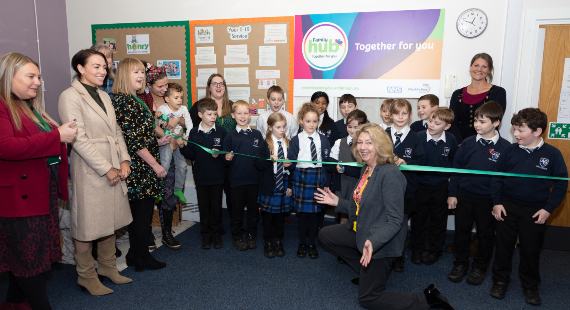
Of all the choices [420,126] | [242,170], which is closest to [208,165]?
[242,170]

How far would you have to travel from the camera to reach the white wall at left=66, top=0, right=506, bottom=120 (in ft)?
13.2

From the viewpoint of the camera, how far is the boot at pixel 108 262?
289 cm

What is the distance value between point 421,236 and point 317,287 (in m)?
1.24

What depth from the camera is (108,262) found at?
9.58ft

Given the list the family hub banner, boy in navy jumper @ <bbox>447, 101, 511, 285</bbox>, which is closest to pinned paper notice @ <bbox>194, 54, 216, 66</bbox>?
the family hub banner

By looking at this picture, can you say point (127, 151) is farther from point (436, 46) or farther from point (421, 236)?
point (436, 46)

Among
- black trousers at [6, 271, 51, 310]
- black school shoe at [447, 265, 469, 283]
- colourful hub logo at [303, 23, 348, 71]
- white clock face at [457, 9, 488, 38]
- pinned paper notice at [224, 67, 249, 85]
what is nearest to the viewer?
black trousers at [6, 271, 51, 310]

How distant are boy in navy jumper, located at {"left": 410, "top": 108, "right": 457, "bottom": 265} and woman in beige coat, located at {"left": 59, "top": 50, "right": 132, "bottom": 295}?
2.67 meters

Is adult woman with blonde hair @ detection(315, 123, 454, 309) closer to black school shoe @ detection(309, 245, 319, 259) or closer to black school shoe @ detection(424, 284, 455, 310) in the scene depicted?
black school shoe @ detection(424, 284, 455, 310)

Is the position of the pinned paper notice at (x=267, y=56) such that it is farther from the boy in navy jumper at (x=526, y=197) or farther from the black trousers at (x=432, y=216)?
the boy in navy jumper at (x=526, y=197)

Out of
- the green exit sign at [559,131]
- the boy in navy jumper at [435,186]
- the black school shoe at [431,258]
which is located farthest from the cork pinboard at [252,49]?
the green exit sign at [559,131]

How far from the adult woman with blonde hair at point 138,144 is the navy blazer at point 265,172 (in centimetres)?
93

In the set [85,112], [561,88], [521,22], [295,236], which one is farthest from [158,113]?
[561,88]

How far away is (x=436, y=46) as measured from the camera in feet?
13.7
